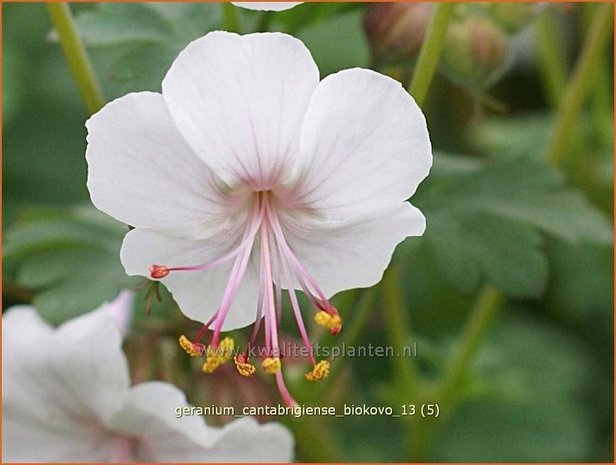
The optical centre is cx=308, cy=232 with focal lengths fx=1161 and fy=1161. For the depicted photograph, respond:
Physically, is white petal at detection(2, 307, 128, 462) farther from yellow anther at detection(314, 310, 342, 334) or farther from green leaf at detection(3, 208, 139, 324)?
yellow anther at detection(314, 310, 342, 334)

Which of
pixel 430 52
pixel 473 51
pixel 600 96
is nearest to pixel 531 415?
pixel 600 96

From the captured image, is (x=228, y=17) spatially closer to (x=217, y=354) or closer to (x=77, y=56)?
(x=77, y=56)

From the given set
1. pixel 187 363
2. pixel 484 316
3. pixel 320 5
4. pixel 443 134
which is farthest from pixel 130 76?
pixel 443 134

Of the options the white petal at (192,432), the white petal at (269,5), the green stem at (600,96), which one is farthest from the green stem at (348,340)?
the green stem at (600,96)

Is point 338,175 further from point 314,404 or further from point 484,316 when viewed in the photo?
point 484,316

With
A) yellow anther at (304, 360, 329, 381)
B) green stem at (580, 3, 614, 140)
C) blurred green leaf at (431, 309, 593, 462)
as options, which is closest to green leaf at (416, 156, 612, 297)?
yellow anther at (304, 360, 329, 381)

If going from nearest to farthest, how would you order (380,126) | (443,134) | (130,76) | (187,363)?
1. (380,126)
2. (130,76)
3. (187,363)
4. (443,134)
